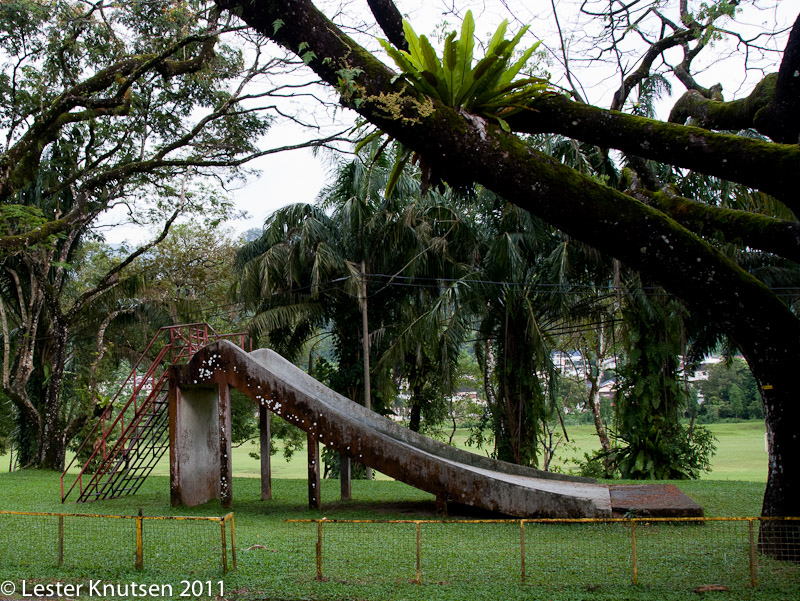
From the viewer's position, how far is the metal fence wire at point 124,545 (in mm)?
7277

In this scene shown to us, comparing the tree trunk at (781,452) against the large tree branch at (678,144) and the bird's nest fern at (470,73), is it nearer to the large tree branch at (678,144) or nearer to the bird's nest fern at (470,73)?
the large tree branch at (678,144)

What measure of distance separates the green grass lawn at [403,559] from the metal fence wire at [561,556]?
19 mm

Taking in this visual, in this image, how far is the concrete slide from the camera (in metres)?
10.5

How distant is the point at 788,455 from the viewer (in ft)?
24.3

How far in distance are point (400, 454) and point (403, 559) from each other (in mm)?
3394

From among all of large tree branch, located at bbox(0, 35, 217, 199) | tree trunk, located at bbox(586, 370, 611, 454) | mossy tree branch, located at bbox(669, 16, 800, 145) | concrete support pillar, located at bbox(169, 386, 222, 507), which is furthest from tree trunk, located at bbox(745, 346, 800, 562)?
tree trunk, located at bbox(586, 370, 611, 454)

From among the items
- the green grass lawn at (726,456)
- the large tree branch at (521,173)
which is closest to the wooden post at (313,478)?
the large tree branch at (521,173)

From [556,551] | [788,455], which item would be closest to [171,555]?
[556,551]

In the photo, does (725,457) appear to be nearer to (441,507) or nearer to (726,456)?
(726,456)

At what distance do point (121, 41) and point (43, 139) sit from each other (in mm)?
4220

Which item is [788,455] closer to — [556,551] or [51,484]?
[556,551]

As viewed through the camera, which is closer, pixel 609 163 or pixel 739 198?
pixel 739 198

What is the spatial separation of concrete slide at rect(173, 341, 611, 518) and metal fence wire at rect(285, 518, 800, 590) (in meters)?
0.91

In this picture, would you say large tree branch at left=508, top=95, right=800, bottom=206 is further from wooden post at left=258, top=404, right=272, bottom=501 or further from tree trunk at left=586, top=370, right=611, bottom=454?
tree trunk at left=586, top=370, right=611, bottom=454
